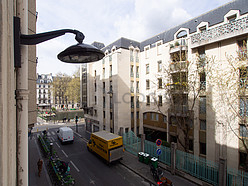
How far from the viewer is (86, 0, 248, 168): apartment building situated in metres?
12.4

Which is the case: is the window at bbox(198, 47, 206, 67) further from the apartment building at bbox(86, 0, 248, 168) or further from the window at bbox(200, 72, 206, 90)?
the window at bbox(200, 72, 206, 90)

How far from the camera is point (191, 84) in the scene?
46.0ft

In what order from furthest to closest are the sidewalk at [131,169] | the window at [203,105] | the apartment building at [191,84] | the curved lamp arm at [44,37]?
the window at [203,105] < the apartment building at [191,84] < the sidewalk at [131,169] < the curved lamp arm at [44,37]

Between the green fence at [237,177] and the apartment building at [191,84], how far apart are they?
3.22 meters

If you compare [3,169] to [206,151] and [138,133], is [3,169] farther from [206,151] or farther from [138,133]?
[138,133]

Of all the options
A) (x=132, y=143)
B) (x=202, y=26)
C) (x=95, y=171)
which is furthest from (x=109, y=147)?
(x=202, y=26)

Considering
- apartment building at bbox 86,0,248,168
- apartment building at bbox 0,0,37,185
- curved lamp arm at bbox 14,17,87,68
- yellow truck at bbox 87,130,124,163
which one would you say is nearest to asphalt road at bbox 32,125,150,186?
yellow truck at bbox 87,130,124,163

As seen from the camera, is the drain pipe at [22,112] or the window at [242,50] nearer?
the drain pipe at [22,112]

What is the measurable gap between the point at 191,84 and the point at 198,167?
750 cm

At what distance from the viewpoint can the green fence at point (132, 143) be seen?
57.5 feet

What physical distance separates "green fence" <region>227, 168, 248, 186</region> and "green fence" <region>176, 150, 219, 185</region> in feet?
2.80

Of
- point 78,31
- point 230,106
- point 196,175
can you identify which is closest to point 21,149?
point 78,31

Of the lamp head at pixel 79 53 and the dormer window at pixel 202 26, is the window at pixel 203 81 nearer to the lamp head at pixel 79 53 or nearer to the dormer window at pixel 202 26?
the dormer window at pixel 202 26

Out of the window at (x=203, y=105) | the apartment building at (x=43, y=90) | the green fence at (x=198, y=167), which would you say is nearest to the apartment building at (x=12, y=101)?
the green fence at (x=198, y=167)
